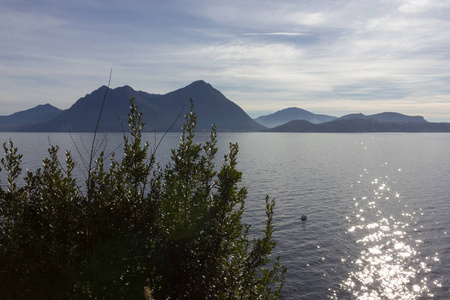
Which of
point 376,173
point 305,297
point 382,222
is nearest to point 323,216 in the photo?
point 382,222

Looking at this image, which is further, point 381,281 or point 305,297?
point 381,281

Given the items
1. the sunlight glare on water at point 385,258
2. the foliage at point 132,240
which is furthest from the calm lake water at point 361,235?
the foliage at point 132,240

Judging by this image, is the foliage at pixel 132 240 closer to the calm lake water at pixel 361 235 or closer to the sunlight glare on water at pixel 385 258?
the calm lake water at pixel 361 235

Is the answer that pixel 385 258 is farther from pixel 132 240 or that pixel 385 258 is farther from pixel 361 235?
→ pixel 132 240

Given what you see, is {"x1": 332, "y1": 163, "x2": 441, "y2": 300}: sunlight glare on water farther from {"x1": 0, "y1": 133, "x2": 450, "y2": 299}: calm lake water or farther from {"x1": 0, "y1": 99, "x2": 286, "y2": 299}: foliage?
{"x1": 0, "y1": 99, "x2": 286, "y2": 299}: foliage

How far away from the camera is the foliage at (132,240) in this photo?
9.60m

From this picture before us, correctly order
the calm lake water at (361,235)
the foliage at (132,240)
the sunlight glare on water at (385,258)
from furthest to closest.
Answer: the calm lake water at (361,235) < the sunlight glare on water at (385,258) < the foliage at (132,240)

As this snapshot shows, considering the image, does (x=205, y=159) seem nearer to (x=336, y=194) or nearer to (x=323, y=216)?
(x=323, y=216)

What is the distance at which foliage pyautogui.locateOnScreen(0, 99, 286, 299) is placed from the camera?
31.5 ft

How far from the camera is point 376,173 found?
96.3 metres

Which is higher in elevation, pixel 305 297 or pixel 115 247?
pixel 115 247

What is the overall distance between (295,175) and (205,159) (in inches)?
3176

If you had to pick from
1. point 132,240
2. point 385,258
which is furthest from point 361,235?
point 132,240

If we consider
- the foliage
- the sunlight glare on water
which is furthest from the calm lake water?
the foliage
